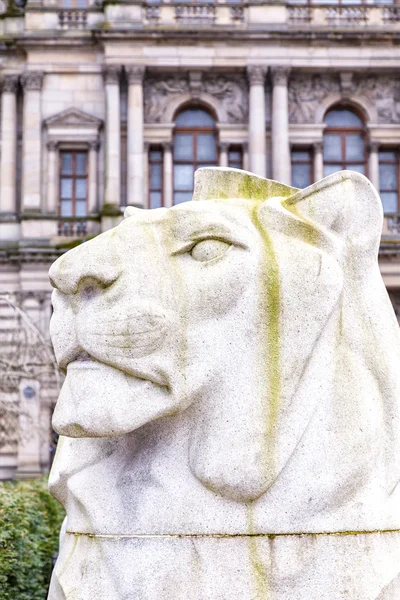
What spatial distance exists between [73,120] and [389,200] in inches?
332

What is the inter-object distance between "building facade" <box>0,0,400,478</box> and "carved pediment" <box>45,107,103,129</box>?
0.03 m

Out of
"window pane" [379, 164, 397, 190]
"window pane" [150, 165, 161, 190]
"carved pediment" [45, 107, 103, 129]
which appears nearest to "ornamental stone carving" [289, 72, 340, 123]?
"window pane" [379, 164, 397, 190]

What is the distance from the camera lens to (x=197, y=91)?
25.1 meters

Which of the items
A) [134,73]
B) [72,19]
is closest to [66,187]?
[134,73]

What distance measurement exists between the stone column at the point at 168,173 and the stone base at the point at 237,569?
21.7m

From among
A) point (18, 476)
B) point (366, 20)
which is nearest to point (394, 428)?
point (18, 476)

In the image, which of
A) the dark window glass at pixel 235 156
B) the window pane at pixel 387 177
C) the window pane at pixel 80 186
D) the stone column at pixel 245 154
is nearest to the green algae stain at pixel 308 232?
the stone column at pixel 245 154

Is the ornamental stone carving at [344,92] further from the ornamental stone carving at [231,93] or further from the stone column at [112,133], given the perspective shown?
the stone column at [112,133]

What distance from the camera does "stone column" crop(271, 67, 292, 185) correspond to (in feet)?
79.7

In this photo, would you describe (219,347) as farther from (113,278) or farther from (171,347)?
(113,278)

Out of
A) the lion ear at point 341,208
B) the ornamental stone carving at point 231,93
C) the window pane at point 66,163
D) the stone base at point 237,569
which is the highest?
the ornamental stone carving at point 231,93

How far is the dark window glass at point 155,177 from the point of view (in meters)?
25.1

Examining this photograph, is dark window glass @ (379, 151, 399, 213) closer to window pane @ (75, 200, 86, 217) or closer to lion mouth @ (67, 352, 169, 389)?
window pane @ (75, 200, 86, 217)

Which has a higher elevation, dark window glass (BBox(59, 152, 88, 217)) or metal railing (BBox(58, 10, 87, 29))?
metal railing (BBox(58, 10, 87, 29))
